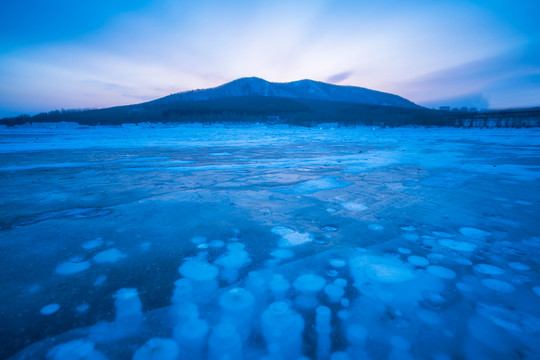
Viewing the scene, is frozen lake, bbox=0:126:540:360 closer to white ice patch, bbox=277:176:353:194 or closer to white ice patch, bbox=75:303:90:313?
white ice patch, bbox=75:303:90:313

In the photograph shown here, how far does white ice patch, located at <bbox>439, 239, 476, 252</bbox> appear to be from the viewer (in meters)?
1.60

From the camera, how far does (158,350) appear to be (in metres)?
0.91

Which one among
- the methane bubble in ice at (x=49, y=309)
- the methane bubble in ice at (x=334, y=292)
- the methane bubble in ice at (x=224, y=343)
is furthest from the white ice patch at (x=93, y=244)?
the methane bubble in ice at (x=334, y=292)

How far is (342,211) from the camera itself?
2.30m

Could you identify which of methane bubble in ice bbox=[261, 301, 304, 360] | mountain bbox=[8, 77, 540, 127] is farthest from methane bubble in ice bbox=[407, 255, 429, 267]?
mountain bbox=[8, 77, 540, 127]

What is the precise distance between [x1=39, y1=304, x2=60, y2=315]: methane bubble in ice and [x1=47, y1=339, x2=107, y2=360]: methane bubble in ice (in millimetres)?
243

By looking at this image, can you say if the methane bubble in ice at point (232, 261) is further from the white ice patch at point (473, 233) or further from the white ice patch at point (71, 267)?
the white ice patch at point (473, 233)

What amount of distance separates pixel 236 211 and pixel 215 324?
133cm

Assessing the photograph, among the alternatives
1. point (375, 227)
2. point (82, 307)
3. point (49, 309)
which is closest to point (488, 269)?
point (375, 227)

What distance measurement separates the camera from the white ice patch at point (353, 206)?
7.69 ft

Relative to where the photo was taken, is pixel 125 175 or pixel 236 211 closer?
pixel 236 211

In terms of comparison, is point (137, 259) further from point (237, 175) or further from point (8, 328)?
point (237, 175)

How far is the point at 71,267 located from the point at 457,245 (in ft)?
8.49

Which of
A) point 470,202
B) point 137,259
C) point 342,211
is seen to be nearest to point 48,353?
point 137,259
